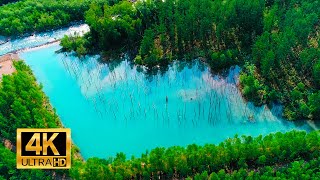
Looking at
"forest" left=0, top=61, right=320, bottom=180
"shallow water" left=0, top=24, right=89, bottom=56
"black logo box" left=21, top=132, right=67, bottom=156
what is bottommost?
"forest" left=0, top=61, right=320, bottom=180

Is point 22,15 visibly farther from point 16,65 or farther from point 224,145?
point 224,145

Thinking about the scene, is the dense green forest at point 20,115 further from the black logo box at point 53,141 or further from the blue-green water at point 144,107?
the black logo box at point 53,141

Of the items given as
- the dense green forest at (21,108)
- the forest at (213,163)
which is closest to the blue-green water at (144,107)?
the dense green forest at (21,108)

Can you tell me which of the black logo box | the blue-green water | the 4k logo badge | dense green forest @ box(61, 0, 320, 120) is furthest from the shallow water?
the black logo box

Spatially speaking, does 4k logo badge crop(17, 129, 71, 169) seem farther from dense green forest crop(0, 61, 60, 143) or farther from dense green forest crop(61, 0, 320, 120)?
dense green forest crop(61, 0, 320, 120)

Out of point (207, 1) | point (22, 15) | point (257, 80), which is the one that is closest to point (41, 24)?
point (22, 15)

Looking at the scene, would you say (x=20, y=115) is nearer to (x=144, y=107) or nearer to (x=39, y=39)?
(x=144, y=107)
